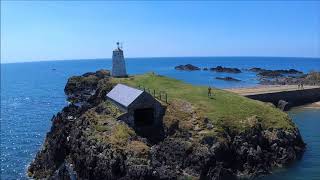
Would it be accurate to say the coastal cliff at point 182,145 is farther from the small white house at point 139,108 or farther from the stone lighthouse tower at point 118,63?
the stone lighthouse tower at point 118,63

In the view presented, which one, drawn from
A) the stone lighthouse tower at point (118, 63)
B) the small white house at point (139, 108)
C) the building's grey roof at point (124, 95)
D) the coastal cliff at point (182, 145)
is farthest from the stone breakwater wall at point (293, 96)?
the small white house at point (139, 108)

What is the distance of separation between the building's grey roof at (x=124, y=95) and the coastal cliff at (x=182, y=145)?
1.19m

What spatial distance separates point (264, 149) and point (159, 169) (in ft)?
40.6

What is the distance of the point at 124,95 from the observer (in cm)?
5006

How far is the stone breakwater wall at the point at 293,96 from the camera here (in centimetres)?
7746

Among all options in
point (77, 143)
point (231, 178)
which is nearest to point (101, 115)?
point (77, 143)

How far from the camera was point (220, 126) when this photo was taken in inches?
1752

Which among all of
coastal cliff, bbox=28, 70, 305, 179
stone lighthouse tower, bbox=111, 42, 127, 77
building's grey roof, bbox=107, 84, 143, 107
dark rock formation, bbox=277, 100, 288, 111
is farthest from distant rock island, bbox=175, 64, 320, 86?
building's grey roof, bbox=107, 84, 143, 107

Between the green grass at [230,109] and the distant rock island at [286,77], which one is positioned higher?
the green grass at [230,109]

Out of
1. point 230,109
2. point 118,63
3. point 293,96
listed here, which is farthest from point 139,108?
point 293,96

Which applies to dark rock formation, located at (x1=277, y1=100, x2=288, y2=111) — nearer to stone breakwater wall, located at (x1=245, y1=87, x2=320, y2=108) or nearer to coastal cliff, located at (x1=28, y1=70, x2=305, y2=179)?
stone breakwater wall, located at (x1=245, y1=87, x2=320, y2=108)

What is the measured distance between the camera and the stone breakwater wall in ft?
254

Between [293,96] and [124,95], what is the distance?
4330cm

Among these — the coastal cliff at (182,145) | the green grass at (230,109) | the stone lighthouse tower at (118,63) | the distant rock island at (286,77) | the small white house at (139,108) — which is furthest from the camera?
the distant rock island at (286,77)
